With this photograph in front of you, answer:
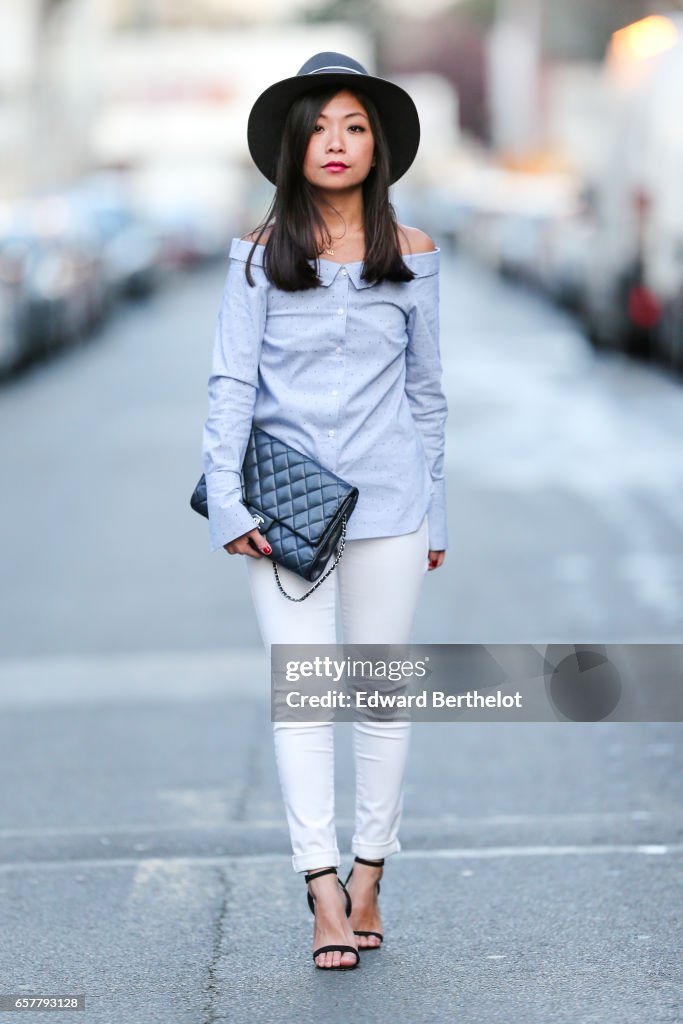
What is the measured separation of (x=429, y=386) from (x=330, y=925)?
3.77 feet

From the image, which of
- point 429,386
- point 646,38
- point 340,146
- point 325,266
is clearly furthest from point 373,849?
point 646,38

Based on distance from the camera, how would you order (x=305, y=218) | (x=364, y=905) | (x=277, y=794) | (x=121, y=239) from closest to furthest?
(x=305, y=218) < (x=364, y=905) < (x=277, y=794) < (x=121, y=239)

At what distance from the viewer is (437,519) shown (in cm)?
409

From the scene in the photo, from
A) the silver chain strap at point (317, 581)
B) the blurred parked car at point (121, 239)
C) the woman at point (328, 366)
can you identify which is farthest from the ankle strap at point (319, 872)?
the blurred parked car at point (121, 239)

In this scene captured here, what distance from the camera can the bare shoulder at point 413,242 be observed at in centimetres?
389

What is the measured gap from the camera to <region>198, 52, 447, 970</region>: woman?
3.80 meters

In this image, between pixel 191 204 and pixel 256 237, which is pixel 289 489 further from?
pixel 191 204

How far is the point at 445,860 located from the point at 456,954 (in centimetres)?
68

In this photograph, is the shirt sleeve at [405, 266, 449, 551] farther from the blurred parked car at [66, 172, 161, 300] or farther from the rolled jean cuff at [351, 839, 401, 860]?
the blurred parked car at [66, 172, 161, 300]

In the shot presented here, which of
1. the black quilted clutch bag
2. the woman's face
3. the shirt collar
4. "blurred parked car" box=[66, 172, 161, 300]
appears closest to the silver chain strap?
the black quilted clutch bag

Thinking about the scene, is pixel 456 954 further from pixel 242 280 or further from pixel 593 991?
pixel 242 280

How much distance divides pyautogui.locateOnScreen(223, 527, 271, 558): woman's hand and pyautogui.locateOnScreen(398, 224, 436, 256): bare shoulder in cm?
66

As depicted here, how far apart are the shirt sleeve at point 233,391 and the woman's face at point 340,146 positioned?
23cm

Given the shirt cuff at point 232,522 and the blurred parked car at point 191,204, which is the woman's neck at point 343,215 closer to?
the shirt cuff at point 232,522
